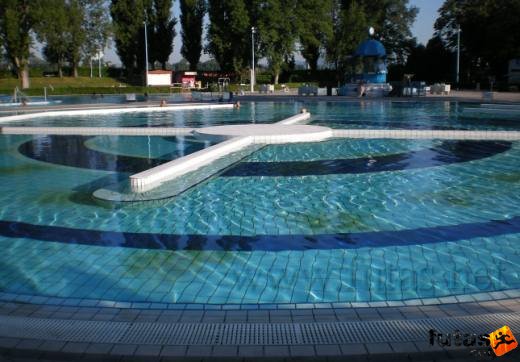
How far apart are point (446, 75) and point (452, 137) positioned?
135ft

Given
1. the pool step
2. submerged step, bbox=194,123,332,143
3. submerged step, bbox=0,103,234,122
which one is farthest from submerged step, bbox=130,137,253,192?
submerged step, bbox=0,103,234,122

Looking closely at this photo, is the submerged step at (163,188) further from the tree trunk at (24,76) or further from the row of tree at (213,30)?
the row of tree at (213,30)

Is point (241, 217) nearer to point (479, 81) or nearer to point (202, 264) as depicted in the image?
point (202, 264)

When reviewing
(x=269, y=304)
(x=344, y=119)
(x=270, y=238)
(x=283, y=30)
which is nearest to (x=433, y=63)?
→ (x=283, y=30)

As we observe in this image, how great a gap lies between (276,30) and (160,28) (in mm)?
12392

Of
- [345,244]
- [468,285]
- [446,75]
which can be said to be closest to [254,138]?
[345,244]

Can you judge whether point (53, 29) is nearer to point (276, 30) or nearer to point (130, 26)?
point (130, 26)

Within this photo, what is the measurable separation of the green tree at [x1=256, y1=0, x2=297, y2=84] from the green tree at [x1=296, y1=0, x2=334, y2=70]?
0.79 metres

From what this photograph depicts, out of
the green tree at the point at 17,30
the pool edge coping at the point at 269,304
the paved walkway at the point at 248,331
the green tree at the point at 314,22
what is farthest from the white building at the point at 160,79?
the paved walkway at the point at 248,331

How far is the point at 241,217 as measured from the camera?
7.21 meters

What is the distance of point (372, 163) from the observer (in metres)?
10.9

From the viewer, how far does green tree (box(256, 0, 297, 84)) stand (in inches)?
2018

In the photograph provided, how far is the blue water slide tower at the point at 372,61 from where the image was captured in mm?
37344

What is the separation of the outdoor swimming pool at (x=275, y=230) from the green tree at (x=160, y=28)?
45.4m
